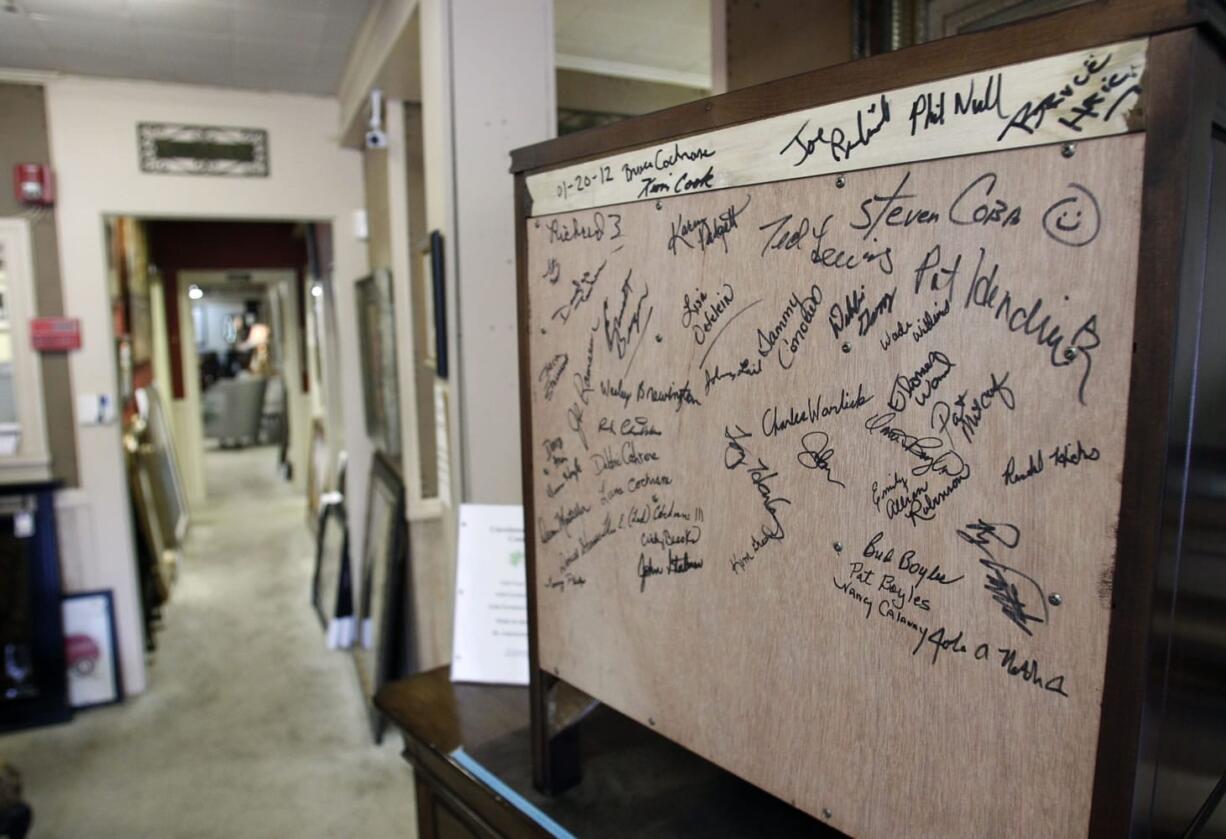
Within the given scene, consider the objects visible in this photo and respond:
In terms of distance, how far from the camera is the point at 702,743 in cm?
90

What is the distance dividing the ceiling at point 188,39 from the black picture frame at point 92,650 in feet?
7.33

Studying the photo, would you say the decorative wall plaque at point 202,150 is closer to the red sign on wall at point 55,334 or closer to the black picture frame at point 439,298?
the red sign on wall at point 55,334

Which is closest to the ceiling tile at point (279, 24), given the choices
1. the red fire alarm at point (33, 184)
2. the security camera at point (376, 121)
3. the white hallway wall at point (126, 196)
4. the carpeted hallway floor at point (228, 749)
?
the security camera at point (376, 121)

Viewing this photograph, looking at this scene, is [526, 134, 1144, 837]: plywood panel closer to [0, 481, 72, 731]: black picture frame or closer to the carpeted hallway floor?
the carpeted hallway floor

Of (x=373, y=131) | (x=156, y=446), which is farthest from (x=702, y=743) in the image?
(x=156, y=446)

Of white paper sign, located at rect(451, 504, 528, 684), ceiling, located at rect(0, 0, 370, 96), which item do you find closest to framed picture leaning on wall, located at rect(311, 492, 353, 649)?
ceiling, located at rect(0, 0, 370, 96)

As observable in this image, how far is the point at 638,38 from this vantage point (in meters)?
2.86

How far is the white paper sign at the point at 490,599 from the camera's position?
5.18ft

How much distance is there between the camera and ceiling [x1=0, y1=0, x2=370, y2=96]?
2623mm

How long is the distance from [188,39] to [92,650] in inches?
103

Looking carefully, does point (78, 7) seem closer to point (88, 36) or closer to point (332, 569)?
point (88, 36)

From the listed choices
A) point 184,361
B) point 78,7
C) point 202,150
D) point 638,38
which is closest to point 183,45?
point 78,7

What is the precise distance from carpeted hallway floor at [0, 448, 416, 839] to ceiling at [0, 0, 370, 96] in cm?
274

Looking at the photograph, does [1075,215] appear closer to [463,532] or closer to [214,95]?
[463,532]
